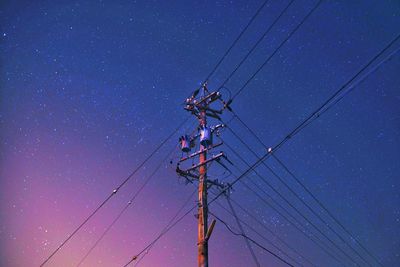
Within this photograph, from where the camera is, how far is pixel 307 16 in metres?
8.70

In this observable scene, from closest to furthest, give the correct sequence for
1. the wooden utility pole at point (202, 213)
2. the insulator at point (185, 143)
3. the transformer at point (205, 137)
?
the wooden utility pole at point (202, 213) < the transformer at point (205, 137) < the insulator at point (185, 143)

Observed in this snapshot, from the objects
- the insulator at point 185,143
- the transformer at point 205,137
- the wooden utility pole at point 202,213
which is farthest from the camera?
the insulator at point 185,143

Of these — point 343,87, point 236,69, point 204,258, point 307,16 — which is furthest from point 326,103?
point 204,258

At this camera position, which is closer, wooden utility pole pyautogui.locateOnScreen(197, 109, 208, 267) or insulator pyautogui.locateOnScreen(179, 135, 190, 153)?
wooden utility pole pyautogui.locateOnScreen(197, 109, 208, 267)

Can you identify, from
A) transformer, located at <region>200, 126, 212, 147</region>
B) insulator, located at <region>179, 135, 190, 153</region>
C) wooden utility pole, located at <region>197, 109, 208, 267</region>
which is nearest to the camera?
wooden utility pole, located at <region>197, 109, 208, 267</region>

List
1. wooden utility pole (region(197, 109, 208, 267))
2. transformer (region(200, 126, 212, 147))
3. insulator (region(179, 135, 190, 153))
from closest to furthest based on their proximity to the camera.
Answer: wooden utility pole (region(197, 109, 208, 267))
transformer (region(200, 126, 212, 147))
insulator (region(179, 135, 190, 153))

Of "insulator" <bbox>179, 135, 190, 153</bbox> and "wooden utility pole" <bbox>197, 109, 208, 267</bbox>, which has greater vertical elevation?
"insulator" <bbox>179, 135, 190, 153</bbox>

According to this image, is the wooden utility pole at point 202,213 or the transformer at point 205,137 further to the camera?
the transformer at point 205,137

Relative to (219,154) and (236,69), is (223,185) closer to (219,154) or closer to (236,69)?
(219,154)

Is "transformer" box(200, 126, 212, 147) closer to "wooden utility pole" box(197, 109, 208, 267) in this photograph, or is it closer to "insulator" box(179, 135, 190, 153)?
"wooden utility pole" box(197, 109, 208, 267)

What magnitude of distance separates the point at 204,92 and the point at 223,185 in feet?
14.7

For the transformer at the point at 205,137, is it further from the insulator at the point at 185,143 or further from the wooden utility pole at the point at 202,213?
the insulator at the point at 185,143

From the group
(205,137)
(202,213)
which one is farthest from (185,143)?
(202,213)

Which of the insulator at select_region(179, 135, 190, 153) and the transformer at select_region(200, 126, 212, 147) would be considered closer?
the transformer at select_region(200, 126, 212, 147)
